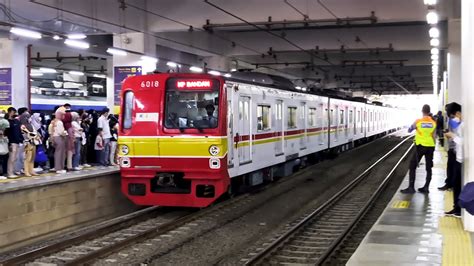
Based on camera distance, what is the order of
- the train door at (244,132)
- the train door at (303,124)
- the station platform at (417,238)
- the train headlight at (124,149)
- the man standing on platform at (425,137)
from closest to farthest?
the station platform at (417,238)
the train headlight at (124,149)
the train door at (244,132)
the man standing on platform at (425,137)
the train door at (303,124)

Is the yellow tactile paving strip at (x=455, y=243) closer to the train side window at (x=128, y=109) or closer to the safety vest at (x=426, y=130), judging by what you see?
the safety vest at (x=426, y=130)

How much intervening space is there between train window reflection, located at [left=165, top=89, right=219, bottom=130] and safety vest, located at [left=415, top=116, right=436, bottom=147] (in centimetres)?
419

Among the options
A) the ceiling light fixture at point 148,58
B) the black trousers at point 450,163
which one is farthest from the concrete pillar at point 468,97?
the ceiling light fixture at point 148,58

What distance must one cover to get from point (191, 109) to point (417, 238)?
466 centimetres

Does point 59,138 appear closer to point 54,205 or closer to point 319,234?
point 54,205

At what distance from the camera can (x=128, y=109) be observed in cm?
1070

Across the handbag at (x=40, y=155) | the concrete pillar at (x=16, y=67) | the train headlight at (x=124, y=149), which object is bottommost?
the handbag at (x=40, y=155)

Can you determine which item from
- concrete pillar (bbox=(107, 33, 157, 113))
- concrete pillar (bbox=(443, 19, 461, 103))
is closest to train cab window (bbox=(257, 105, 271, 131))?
concrete pillar (bbox=(107, 33, 157, 113))

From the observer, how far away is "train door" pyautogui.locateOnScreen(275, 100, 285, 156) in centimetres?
1381

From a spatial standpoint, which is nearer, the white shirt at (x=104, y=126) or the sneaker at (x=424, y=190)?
the sneaker at (x=424, y=190)

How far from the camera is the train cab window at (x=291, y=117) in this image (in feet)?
49.1

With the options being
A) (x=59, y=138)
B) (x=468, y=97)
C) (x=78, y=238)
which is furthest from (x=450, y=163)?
(x=59, y=138)

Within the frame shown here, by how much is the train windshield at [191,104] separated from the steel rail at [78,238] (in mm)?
1821

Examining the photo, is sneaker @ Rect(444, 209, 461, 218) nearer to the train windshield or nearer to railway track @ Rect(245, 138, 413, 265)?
railway track @ Rect(245, 138, 413, 265)
